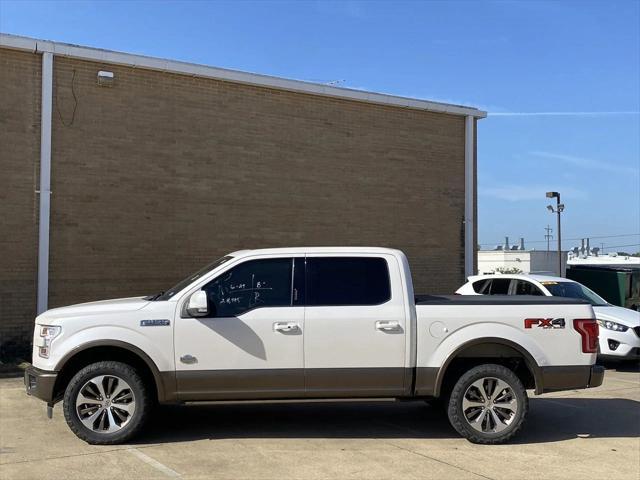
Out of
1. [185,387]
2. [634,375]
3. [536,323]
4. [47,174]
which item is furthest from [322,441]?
[47,174]

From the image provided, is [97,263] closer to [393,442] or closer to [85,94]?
[85,94]

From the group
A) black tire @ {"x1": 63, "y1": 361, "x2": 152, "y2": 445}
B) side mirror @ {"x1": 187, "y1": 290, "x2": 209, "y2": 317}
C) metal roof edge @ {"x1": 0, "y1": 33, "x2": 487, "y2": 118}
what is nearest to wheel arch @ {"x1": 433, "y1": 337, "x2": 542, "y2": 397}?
side mirror @ {"x1": 187, "y1": 290, "x2": 209, "y2": 317}

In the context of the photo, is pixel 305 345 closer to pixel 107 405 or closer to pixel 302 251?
pixel 302 251

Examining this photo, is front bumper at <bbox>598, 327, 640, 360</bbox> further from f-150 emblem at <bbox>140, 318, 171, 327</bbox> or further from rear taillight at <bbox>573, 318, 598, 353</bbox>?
f-150 emblem at <bbox>140, 318, 171, 327</bbox>

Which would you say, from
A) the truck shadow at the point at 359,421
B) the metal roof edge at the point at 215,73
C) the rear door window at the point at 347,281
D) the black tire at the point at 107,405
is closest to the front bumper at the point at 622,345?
the truck shadow at the point at 359,421

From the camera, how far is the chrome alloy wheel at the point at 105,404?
6398 millimetres

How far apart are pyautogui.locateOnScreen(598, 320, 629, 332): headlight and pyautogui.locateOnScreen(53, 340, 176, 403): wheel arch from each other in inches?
319

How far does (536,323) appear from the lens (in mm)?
6742

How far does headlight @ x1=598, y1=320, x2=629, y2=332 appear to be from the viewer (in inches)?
448

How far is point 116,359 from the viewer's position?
6.65 m

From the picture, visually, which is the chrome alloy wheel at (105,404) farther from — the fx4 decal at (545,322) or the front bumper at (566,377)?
the front bumper at (566,377)

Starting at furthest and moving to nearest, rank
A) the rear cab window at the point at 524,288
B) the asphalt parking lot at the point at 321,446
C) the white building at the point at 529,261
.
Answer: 1. the white building at the point at 529,261
2. the rear cab window at the point at 524,288
3. the asphalt parking lot at the point at 321,446

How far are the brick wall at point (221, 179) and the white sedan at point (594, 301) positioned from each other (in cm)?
341

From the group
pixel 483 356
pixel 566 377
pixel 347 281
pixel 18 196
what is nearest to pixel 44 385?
pixel 347 281
